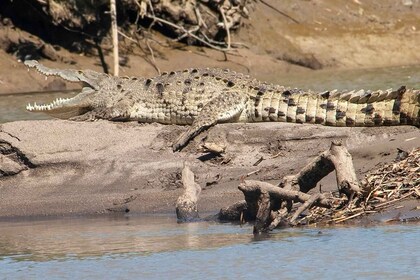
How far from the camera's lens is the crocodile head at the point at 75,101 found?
13.0 meters

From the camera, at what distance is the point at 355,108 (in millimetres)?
11789

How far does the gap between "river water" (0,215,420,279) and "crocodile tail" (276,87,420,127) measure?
3062 millimetres

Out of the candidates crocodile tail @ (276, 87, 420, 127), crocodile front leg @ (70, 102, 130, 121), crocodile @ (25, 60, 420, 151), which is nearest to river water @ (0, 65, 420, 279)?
crocodile @ (25, 60, 420, 151)

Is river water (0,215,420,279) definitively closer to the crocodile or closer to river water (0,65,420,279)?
river water (0,65,420,279)

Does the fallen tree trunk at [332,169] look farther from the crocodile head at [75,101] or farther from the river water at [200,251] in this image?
the crocodile head at [75,101]

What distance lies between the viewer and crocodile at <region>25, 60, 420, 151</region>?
11672mm

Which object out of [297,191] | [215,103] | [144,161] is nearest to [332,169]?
[297,191]

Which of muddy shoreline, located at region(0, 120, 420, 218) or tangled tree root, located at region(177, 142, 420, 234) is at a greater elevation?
muddy shoreline, located at region(0, 120, 420, 218)

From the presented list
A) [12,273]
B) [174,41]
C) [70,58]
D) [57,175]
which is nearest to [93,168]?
[57,175]

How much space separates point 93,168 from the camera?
36.5 feet

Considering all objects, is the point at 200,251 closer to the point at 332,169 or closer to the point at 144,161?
the point at 332,169

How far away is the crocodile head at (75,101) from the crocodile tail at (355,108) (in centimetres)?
231

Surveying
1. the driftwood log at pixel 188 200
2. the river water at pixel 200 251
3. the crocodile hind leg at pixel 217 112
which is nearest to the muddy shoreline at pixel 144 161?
the crocodile hind leg at pixel 217 112

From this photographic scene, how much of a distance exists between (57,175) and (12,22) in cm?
1107
